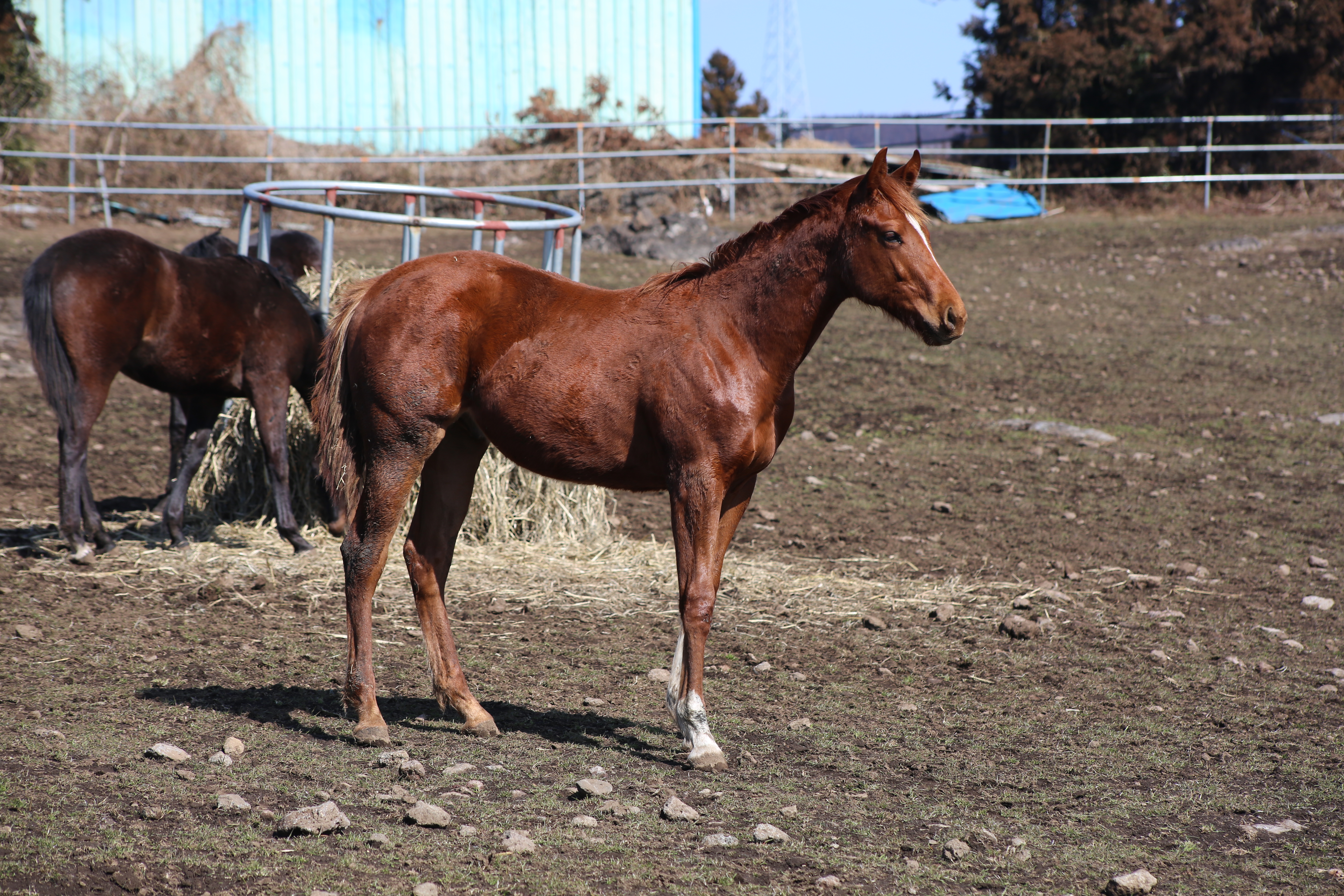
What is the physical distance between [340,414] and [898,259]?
6.90ft

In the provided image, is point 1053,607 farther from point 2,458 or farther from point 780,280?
point 2,458

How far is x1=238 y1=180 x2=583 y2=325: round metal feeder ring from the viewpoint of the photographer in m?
5.92

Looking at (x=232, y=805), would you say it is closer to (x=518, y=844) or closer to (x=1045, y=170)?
(x=518, y=844)

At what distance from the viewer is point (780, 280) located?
409 cm

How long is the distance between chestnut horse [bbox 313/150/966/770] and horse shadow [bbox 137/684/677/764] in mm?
183

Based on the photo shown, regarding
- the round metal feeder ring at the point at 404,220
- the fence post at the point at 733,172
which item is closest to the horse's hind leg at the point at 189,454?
the round metal feeder ring at the point at 404,220

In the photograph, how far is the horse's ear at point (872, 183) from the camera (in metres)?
3.86

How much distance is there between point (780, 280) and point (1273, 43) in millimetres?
21581

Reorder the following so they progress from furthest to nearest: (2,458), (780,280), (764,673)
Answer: (2,458), (764,673), (780,280)

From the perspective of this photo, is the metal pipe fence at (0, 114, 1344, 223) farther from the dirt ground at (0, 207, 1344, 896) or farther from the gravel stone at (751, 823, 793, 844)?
the gravel stone at (751, 823, 793, 844)

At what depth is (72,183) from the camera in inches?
671

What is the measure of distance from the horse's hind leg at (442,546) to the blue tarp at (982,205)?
682 inches

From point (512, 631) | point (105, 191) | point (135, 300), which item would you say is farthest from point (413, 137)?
point (512, 631)

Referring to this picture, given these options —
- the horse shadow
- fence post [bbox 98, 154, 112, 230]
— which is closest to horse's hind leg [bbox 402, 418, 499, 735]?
the horse shadow
